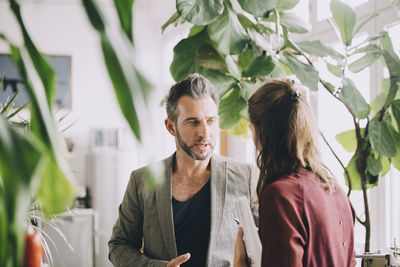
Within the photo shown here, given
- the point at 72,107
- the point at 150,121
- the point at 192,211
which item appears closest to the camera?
the point at 150,121

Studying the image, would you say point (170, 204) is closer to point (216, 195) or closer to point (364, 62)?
point (216, 195)

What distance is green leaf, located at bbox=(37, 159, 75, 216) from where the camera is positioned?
368 mm

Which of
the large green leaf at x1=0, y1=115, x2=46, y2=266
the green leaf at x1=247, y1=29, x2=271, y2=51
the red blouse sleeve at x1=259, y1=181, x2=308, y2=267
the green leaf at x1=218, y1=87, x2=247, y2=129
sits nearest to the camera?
the large green leaf at x1=0, y1=115, x2=46, y2=266

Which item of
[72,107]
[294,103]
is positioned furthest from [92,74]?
[294,103]

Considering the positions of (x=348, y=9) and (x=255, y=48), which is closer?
(x=348, y=9)

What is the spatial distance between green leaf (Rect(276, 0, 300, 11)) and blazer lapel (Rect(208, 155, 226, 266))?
813 millimetres

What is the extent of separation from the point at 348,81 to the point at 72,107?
17.9 ft

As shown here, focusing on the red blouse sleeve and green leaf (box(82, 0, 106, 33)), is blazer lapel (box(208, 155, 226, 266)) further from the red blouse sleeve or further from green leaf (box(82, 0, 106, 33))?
green leaf (box(82, 0, 106, 33))

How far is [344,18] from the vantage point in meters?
1.81

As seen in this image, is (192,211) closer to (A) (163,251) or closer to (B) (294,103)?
(A) (163,251)

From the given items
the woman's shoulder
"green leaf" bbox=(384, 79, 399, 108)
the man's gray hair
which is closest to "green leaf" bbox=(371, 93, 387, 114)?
"green leaf" bbox=(384, 79, 399, 108)

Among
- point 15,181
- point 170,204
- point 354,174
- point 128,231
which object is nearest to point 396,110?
point 354,174

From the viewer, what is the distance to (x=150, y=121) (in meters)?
0.37

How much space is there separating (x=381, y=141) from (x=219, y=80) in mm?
783
